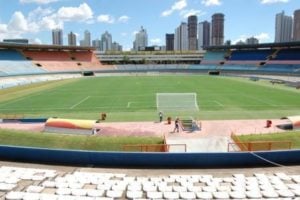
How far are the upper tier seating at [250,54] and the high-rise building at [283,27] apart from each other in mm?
103232

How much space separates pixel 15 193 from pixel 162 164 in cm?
739

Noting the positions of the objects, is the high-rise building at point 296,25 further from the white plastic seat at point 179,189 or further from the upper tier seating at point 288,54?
the white plastic seat at point 179,189

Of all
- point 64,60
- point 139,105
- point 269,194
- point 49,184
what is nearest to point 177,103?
point 139,105

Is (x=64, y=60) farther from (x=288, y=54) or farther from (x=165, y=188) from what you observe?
(x=165, y=188)

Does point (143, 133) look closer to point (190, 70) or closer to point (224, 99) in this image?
point (224, 99)

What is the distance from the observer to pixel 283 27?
193m

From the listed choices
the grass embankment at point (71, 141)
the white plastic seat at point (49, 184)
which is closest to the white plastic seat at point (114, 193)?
the white plastic seat at point (49, 184)

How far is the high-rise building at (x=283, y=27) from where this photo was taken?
19088 centimetres

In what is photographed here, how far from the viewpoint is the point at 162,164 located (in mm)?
17156

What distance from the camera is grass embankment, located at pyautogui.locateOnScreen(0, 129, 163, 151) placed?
21.7 meters

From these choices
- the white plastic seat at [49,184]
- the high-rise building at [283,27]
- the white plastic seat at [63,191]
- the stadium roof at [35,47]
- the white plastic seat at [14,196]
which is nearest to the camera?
the white plastic seat at [14,196]

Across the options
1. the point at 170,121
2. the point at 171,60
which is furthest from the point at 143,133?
the point at 171,60

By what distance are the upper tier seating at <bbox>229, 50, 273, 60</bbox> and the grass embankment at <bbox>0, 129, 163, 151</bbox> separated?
257 feet

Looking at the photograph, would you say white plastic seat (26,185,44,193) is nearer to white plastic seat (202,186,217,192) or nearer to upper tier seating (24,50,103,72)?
white plastic seat (202,186,217,192)
